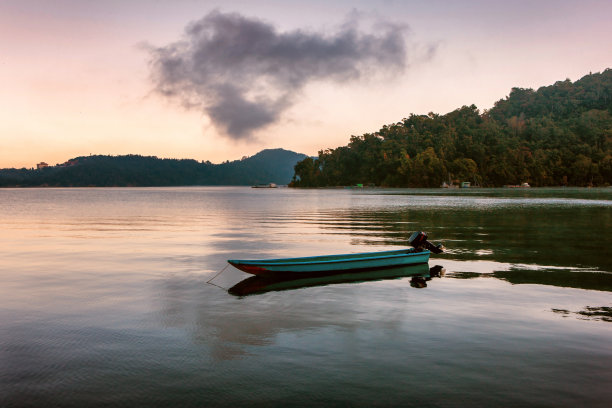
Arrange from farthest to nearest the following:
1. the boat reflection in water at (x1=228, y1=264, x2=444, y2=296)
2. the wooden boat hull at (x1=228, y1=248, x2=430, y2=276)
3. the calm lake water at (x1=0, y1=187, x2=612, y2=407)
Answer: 1. the wooden boat hull at (x1=228, y1=248, x2=430, y2=276)
2. the boat reflection in water at (x1=228, y1=264, x2=444, y2=296)
3. the calm lake water at (x1=0, y1=187, x2=612, y2=407)

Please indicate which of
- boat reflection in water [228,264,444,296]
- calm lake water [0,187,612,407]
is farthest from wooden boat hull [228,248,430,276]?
calm lake water [0,187,612,407]

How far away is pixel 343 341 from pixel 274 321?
2960 millimetres

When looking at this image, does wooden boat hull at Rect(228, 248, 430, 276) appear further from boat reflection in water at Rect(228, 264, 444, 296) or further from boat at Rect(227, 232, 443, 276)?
boat reflection in water at Rect(228, 264, 444, 296)

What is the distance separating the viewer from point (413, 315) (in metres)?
16.0

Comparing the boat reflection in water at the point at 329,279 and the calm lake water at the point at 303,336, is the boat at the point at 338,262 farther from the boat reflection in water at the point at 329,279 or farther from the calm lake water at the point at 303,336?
the calm lake water at the point at 303,336

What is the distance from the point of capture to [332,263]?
21.8 meters

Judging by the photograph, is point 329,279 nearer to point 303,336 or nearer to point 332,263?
point 332,263

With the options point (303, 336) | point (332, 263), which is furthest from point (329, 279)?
point (303, 336)

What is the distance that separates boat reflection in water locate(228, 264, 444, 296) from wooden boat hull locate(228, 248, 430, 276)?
1.10ft

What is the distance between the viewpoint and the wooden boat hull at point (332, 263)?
2086 centimetres

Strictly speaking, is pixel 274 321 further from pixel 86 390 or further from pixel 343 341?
pixel 86 390

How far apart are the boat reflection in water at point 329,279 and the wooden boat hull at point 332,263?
0.33m

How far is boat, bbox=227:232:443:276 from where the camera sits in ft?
68.5

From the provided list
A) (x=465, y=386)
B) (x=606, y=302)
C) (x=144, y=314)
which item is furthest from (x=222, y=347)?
(x=606, y=302)
